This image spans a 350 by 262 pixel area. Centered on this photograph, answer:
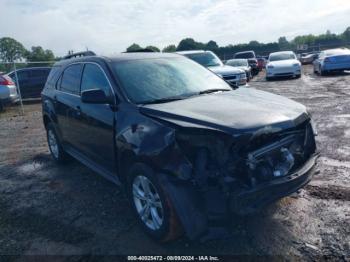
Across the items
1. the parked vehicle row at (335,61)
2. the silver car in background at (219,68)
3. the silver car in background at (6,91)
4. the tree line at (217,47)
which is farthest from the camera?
the tree line at (217,47)

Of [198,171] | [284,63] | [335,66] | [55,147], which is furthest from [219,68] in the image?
[198,171]

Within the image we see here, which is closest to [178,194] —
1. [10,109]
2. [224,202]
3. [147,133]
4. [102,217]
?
[224,202]

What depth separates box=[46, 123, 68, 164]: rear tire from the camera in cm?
600

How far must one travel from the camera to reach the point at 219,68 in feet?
41.0

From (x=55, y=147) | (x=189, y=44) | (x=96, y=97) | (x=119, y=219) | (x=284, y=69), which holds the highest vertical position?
(x=189, y=44)

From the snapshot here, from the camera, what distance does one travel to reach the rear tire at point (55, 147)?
6000 millimetres

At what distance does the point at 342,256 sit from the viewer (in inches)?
116

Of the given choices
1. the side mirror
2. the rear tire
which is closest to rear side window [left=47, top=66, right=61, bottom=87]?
the rear tire

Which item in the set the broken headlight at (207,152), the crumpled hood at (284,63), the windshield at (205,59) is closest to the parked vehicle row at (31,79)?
the windshield at (205,59)

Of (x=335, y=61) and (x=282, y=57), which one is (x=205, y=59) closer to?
(x=335, y=61)

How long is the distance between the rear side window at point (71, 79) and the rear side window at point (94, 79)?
0.22m

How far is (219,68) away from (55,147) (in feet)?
25.5

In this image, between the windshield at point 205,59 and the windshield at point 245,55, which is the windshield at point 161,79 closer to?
the windshield at point 205,59

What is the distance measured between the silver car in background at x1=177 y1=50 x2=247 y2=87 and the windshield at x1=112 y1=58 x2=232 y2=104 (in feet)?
23.6
